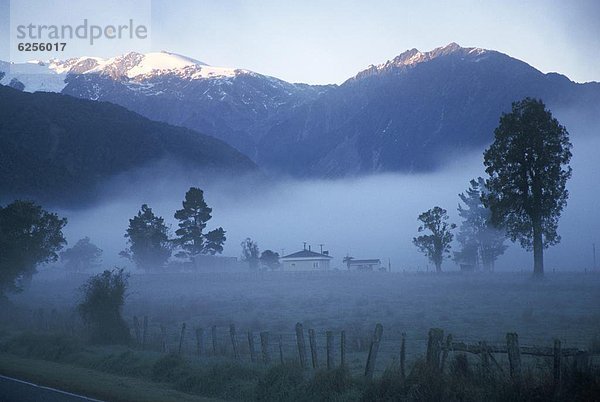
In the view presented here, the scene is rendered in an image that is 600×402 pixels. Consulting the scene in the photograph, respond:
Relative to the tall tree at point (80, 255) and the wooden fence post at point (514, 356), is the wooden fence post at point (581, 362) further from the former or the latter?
the tall tree at point (80, 255)

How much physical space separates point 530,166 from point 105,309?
110ft

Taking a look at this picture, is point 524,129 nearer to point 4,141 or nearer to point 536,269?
point 536,269

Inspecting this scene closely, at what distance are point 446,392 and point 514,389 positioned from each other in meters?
1.50

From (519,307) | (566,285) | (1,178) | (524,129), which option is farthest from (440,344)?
(1,178)

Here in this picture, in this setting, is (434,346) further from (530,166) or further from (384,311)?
(530,166)

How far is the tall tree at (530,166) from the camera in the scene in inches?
1896

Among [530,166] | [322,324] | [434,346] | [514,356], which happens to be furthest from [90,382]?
[530,166]

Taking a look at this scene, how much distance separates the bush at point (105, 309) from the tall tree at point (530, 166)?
1183 inches

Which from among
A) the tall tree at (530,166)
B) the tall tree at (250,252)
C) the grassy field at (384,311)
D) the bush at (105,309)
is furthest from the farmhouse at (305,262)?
the bush at (105,309)

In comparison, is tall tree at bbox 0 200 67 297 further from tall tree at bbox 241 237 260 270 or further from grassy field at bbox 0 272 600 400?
tall tree at bbox 241 237 260 270

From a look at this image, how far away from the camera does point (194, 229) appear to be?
328ft

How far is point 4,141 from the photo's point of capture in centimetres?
19588

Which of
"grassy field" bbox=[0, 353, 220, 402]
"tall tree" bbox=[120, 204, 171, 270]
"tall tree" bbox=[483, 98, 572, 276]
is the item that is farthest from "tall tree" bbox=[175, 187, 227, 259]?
"grassy field" bbox=[0, 353, 220, 402]

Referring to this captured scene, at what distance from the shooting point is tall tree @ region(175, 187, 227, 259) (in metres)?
99.9
